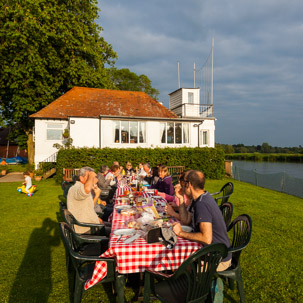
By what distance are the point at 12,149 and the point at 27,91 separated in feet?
89.4

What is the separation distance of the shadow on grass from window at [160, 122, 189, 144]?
1408 cm

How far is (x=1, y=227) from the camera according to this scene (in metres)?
6.24

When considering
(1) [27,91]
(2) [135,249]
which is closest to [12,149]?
(1) [27,91]

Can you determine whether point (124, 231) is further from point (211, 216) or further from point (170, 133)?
point (170, 133)

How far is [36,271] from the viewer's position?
3.99 metres

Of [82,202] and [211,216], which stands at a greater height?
[211,216]

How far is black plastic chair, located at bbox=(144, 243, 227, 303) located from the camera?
2.19 meters

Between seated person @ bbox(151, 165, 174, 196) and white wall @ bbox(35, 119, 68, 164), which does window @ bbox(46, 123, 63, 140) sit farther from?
seated person @ bbox(151, 165, 174, 196)

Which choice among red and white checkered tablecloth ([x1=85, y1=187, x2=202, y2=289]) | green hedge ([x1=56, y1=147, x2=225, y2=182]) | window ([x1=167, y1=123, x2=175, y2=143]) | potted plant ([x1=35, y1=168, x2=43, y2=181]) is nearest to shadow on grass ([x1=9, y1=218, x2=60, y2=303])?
red and white checkered tablecloth ([x1=85, y1=187, x2=202, y2=289])

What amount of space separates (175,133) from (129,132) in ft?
13.6

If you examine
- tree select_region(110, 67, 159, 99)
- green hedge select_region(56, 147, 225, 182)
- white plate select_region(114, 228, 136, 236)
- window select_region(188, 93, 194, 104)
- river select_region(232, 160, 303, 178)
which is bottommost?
river select_region(232, 160, 303, 178)

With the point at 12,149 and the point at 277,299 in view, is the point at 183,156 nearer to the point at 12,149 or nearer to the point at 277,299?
the point at 277,299

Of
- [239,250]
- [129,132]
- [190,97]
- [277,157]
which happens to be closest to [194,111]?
[190,97]

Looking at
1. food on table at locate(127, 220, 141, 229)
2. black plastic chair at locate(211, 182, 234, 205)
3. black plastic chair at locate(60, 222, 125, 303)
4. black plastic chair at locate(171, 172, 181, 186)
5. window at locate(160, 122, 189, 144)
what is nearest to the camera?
black plastic chair at locate(60, 222, 125, 303)
